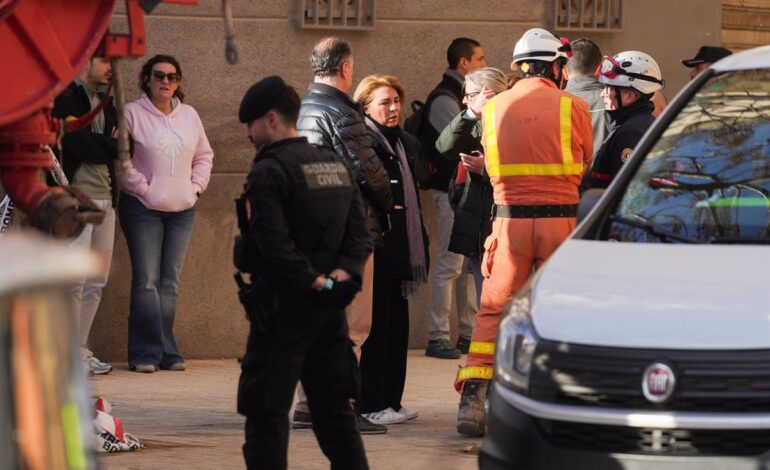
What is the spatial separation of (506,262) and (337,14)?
4.21 meters

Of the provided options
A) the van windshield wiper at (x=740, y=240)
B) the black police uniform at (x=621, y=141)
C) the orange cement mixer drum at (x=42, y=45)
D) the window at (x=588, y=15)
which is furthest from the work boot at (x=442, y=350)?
the van windshield wiper at (x=740, y=240)

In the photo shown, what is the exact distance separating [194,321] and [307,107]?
3.53m

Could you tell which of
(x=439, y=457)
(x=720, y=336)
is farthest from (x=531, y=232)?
(x=720, y=336)

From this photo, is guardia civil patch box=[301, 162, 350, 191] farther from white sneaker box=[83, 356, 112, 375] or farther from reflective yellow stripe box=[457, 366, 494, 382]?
white sneaker box=[83, 356, 112, 375]

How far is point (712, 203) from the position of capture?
20.4 ft

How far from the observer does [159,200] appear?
37.5 ft

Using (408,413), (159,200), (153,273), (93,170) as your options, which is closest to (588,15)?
(159,200)

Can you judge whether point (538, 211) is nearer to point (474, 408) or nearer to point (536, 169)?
point (536, 169)

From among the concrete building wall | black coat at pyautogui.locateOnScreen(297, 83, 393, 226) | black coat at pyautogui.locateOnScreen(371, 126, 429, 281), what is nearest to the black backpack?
the concrete building wall

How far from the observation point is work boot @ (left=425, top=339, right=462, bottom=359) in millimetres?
12453

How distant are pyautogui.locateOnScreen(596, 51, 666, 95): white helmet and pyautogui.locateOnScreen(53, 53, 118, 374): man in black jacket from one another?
3.07 meters

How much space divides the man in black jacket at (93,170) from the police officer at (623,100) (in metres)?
3.08

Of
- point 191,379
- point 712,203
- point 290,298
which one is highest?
point 712,203

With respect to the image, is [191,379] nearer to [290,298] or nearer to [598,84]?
[598,84]
